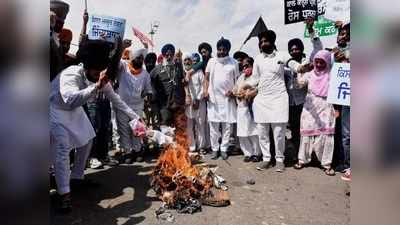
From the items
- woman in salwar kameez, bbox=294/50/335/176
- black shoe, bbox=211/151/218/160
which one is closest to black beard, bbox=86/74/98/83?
black shoe, bbox=211/151/218/160

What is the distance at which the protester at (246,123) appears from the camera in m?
7.15

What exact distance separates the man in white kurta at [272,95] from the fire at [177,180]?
1.64m

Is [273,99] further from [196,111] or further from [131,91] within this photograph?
[131,91]

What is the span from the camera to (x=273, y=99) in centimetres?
652

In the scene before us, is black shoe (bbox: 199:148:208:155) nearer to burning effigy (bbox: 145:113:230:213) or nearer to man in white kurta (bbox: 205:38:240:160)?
man in white kurta (bbox: 205:38:240:160)

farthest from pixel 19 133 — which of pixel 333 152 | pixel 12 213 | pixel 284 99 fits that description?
pixel 333 152

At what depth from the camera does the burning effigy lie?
4797 millimetres

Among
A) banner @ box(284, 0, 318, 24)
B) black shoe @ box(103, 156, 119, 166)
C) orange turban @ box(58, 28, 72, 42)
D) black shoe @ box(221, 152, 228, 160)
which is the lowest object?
black shoe @ box(103, 156, 119, 166)

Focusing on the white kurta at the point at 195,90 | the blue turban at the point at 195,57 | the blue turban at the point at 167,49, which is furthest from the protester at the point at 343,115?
the blue turban at the point at 195,57

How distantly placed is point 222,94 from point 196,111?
31.4 inches

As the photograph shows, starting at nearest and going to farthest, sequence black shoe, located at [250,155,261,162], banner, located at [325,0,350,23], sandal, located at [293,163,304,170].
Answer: sandal, located at [293,163,304,170]
black shoe, located at [250,155,261,162]
banner, located at [325,0,350,23]

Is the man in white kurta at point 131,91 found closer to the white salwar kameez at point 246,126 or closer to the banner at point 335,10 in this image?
the white salwar kameez at point 246,126

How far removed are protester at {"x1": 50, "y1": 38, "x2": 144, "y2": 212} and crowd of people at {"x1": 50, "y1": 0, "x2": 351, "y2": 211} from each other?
0.02 metres

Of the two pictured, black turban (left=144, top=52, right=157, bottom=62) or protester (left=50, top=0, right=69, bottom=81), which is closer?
protester (left=50, top=0, right=69, bottom=81)
